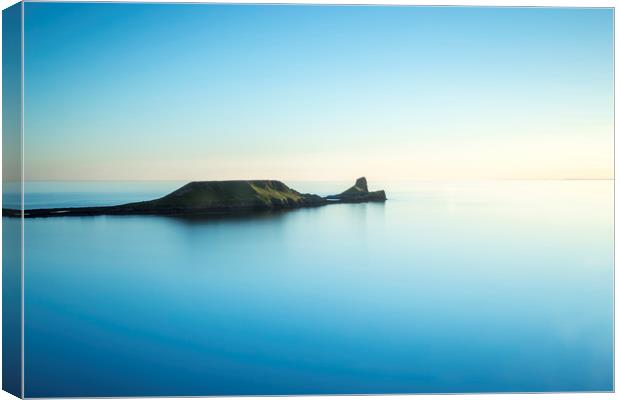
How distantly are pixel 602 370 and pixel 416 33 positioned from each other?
10.7 ft

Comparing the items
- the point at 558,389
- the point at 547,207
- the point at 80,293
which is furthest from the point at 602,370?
the point at 80,293

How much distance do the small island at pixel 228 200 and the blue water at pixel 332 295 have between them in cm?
8

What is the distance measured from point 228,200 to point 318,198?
781 millimetres

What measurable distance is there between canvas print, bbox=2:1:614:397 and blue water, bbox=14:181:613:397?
0.05 feet

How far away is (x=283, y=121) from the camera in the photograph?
490 centimetres

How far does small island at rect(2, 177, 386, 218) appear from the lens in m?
4.81

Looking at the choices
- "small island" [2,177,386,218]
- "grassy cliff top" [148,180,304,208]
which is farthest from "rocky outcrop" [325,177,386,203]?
"grassy cliff top" [148,180,304,208]

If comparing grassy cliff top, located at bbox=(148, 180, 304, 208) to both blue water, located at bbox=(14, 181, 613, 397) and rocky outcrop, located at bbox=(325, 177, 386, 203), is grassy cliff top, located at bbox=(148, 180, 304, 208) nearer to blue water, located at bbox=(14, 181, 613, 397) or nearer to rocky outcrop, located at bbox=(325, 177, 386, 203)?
blue water, located at bbox=(14, 181, 613, 397)

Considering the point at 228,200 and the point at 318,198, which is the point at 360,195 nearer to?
the point at 318,198

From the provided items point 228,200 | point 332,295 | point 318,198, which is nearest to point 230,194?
point 228,200

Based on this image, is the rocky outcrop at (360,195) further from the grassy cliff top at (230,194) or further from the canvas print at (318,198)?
the grassy cliff top at (230,194)

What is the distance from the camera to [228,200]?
4.86 m

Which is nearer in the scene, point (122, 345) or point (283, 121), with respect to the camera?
point (122, 345)

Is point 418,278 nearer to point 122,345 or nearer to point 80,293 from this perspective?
point 122,345
